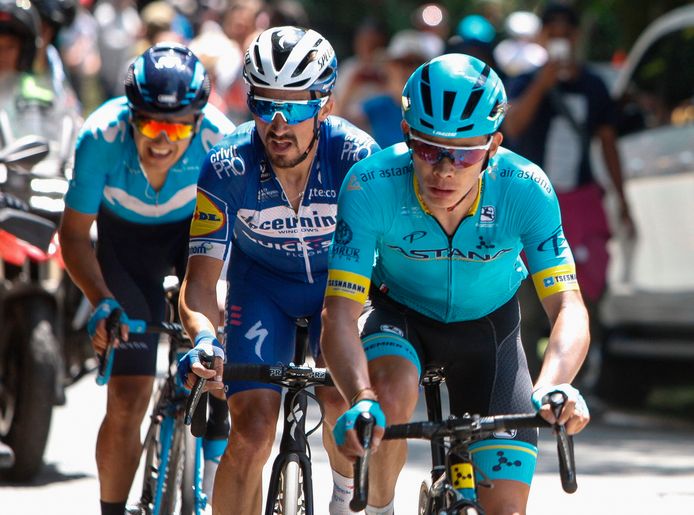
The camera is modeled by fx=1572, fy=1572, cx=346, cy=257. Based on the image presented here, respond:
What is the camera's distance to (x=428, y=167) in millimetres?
4859

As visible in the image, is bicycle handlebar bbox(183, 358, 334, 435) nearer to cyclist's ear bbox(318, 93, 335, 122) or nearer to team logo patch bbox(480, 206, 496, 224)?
team logo patch bbox(480, 206, 496, 224)

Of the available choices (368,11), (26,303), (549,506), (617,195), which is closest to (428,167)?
(549,506)

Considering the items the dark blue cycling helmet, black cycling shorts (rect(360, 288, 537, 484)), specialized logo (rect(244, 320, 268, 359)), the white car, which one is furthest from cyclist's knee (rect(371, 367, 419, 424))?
the white car

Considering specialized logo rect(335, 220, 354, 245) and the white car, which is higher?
the white car

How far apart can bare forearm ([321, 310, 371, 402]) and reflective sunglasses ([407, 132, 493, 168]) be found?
561mm

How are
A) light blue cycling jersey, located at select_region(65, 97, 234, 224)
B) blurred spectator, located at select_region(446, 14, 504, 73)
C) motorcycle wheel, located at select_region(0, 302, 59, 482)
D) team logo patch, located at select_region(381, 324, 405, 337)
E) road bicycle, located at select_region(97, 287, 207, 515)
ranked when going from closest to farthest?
1. team logo patch, located at select_region(381, 324, 405, 337)
2. road bicycle, located at select_region(97, 287, 207, 515)
3. light blue cycling jersey, located at select_region(65, 97, 234, 224)
4. motorcycle wheel, located at select_region(0, 302, 59, 482)
5. blurred spectator, located at select_region(446, 14, 504, 73)

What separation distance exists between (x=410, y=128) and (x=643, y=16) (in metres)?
9.94

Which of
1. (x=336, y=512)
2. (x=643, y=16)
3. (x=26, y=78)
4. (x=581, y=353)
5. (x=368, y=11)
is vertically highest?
(x=368, y=11)

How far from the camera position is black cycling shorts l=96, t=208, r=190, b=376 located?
6.96m

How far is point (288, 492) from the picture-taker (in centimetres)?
537

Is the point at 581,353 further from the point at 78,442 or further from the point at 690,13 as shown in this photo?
the point at 690,13

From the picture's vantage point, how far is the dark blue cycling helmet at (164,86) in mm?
6379

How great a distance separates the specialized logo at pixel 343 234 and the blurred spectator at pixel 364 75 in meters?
9.18

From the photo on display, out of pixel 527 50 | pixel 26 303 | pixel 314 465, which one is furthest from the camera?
pixel 527 50
